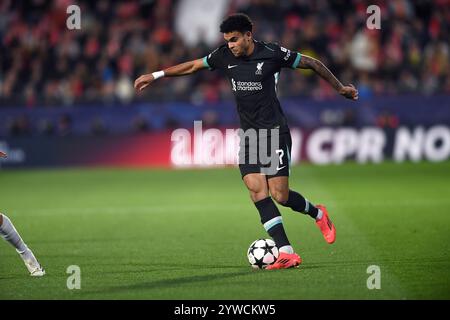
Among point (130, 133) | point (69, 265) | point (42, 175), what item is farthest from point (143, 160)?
point (69, 265)

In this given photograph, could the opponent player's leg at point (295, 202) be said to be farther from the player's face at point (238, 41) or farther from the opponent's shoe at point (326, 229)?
the player's face at point (238, 41)

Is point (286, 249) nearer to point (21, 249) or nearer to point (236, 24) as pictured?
point (236, 24)

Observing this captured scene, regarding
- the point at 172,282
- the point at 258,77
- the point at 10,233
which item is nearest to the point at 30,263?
the point at 10,233

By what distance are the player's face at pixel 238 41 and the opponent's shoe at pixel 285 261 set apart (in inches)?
79.9

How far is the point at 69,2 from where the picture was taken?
2597 cm

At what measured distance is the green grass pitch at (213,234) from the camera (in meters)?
8.09

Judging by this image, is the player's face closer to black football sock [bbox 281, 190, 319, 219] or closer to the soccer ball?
black football sock [bbox 281, 190, 319, 219]

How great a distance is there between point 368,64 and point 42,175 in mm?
8355

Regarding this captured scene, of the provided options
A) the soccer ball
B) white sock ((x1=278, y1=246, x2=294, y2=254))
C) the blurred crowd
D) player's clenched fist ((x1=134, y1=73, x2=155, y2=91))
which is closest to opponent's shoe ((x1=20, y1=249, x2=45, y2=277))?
player's clenched fist ((x1=134, y1=73, x2=155, y2=91))

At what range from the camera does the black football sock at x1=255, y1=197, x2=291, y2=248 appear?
9188mm

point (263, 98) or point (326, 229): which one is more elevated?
point (263, 98)

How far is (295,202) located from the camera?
962 centimetres

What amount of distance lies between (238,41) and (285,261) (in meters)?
2.19

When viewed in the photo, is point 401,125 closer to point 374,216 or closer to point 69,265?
point 374,216
